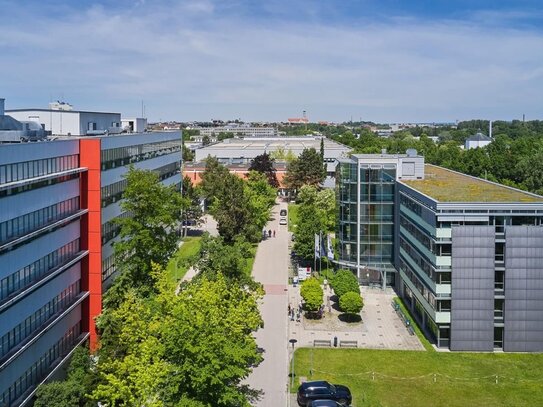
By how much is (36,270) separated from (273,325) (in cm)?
1672

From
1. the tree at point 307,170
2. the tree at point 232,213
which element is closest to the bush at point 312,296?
the tree at point 232,213

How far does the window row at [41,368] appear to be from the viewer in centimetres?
2398

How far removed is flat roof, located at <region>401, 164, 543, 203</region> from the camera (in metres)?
35.2

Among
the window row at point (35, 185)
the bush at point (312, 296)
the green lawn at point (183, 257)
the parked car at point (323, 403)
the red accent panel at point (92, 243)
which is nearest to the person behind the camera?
the window row at point (35, 185)

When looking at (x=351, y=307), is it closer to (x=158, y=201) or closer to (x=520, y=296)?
(x=520, y=296)

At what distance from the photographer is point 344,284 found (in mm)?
40406

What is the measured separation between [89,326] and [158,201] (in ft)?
25.8

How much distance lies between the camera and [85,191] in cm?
3241

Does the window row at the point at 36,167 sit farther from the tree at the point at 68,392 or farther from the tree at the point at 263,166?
the tree at the point at 263,166

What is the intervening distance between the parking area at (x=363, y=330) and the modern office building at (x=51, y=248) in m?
12.7

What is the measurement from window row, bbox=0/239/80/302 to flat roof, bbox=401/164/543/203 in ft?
68.1

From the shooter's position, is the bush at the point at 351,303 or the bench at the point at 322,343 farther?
the bush at the point at 351,303

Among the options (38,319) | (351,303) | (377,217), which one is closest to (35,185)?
(38,319)

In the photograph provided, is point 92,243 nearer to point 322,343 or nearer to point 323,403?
point 322,343
